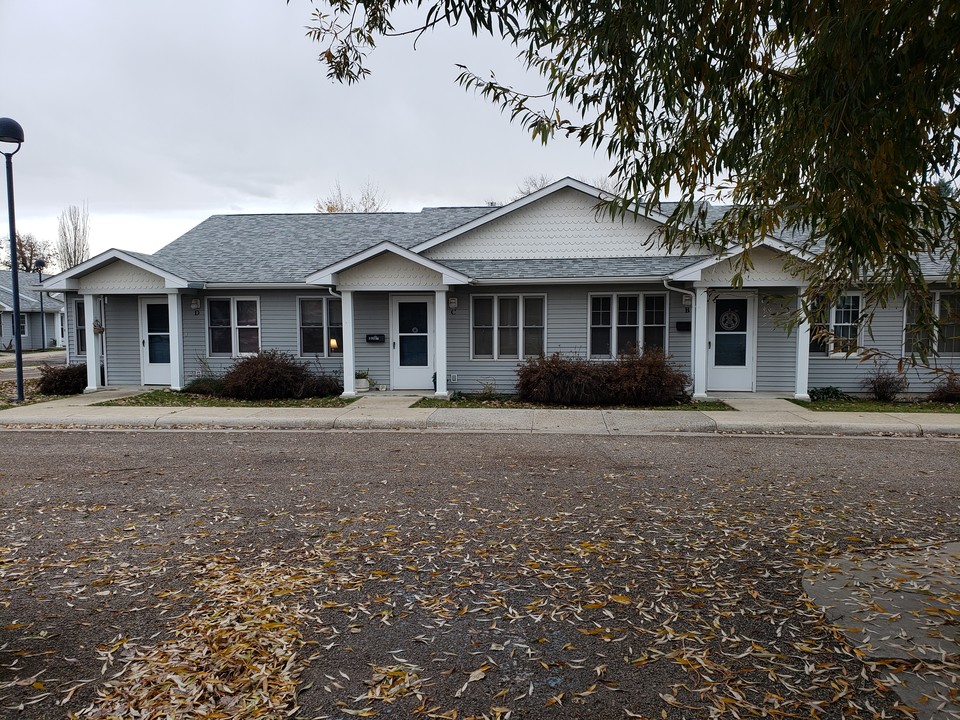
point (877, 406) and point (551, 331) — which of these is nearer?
point (877, 406)

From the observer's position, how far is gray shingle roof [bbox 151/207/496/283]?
Answer: 1656 centimetres

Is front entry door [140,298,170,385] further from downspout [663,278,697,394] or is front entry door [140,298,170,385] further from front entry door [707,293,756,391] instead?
front entry door [707,293,756,391]

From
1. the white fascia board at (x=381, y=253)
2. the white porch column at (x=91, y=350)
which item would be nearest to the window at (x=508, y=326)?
the white fascia board at (x=381, y=253)

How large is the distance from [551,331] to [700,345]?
10.7 feet

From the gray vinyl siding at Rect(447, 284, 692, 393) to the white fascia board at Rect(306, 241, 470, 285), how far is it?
109 centimetres

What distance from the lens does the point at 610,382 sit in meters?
14.0

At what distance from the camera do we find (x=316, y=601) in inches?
170

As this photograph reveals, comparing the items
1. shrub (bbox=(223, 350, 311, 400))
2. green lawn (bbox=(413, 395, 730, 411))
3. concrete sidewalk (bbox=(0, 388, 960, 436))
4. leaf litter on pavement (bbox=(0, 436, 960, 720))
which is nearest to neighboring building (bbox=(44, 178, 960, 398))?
green lawn (bbox=(413, 395, 730, 411))

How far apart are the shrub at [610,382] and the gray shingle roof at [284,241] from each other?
464cm

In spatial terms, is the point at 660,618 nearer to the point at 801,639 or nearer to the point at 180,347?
the point at 801,639

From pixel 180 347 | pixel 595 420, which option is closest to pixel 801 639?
pixel 595 420

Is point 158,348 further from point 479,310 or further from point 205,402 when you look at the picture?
point 479,310

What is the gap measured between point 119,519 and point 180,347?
10806 mm

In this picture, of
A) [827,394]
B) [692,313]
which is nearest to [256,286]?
[692,313]
